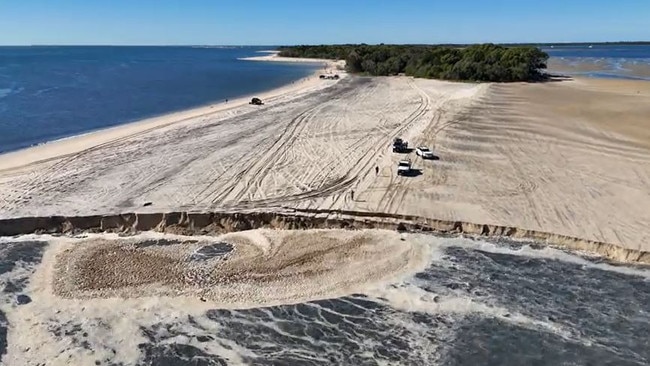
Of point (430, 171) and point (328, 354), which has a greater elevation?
point (430, 171)

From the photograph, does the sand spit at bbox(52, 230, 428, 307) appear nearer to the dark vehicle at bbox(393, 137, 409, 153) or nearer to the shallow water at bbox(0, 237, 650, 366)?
the shallow water at bbox(0, 237, 650, 366)

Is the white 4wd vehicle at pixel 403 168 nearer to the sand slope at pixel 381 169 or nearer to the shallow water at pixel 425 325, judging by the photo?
the sand slope at pixel 381 169

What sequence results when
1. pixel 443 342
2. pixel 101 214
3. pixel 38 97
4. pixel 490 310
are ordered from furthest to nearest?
pixel 38 97
pixel 101 214
pixel 490 310
pixel 443 342

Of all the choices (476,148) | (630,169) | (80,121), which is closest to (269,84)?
(80,121)

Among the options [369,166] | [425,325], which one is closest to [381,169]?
[369,166]

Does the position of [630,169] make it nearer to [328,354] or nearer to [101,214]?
[328,354]

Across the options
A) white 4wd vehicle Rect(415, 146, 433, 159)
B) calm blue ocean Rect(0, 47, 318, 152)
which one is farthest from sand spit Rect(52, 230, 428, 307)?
calm blue ocean Rect(0, 47, 318, 152)

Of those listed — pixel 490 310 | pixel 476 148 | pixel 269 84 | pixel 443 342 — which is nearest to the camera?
pixel 443 342

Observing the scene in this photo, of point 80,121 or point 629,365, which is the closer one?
point 629,365
